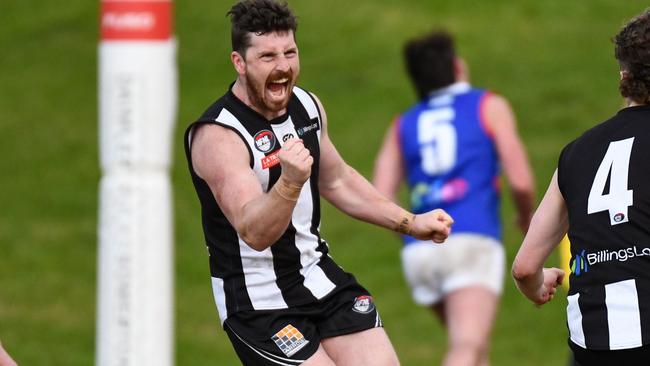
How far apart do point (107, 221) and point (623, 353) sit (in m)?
3.05

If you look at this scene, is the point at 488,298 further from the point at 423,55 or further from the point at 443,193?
the point at 423,55

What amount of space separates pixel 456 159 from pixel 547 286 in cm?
321

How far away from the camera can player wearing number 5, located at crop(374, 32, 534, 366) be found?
8914 mm

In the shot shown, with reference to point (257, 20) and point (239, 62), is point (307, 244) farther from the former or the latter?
point (257, 20)

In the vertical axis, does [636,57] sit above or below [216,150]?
above

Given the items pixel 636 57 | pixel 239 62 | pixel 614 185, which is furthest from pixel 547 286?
pixel 239 62

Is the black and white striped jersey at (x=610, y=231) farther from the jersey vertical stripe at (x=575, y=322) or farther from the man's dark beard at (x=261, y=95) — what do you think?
the man's dark beard at (x=261, y=95)

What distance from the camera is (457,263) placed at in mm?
8938

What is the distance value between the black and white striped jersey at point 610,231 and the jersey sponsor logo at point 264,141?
121cm

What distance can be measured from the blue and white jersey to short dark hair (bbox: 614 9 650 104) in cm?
367

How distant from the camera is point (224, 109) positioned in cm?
596

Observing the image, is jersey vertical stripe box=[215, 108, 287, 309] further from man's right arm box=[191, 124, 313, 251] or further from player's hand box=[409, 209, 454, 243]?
player's hand box=[409, 209, 454, 243]

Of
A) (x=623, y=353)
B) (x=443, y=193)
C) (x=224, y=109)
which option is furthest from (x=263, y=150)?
(x=443, y=193)

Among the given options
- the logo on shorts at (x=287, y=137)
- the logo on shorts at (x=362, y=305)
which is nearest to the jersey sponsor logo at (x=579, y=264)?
the logo on shorts at (x=362, y=305)
